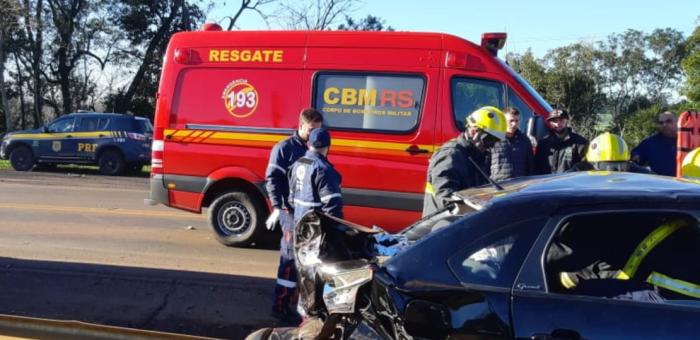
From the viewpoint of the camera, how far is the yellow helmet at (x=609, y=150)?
15.8ft

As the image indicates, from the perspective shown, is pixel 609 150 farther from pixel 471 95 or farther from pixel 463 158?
pixel 471 95

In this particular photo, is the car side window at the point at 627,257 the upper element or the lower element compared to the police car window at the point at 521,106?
lower

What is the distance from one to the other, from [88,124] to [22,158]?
97.9 inches

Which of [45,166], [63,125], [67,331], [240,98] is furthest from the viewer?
[45,166]

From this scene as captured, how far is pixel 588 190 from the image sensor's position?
9.62 feet

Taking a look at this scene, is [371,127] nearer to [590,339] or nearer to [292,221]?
[292,221]

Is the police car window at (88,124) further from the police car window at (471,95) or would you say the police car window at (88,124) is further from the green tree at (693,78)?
the green tree at (693,78)

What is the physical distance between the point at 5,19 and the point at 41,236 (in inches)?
991

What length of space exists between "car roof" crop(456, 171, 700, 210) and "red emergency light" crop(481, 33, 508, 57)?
4.59 m

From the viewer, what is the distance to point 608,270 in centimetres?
310

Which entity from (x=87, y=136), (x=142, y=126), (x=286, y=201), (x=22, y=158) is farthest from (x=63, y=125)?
(x=286, y=201)

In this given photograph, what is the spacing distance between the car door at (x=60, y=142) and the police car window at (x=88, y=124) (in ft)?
0.93

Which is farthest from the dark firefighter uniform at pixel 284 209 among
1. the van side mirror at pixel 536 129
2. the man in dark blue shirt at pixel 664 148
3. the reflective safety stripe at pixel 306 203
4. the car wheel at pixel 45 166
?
the car wheel at pixel 45 166

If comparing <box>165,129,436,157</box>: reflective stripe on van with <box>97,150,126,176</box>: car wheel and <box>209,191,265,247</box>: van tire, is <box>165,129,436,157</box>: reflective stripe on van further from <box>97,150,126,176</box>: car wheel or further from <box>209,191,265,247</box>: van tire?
<box>97,150,126,176</box>: car wheel
